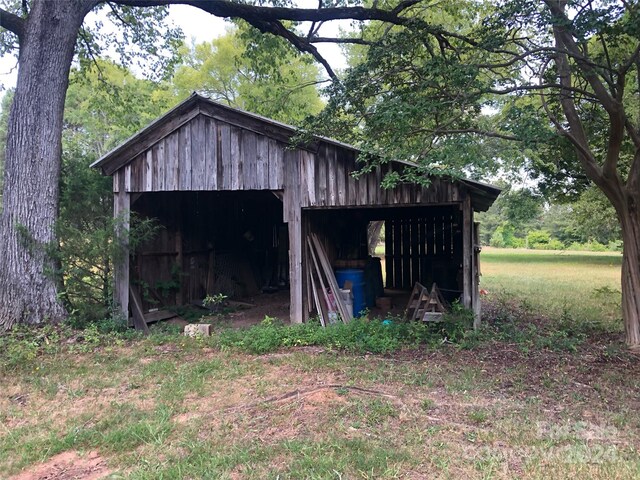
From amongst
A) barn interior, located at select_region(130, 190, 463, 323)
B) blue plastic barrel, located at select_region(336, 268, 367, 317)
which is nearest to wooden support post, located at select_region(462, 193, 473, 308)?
barn interior, located at select_region(130, 190, 463, 323)

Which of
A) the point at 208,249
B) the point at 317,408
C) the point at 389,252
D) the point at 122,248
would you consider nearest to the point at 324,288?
the point at 122,248

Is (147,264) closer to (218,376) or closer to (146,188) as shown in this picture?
(146,188)

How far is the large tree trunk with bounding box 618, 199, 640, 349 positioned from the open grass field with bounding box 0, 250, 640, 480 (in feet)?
1.03

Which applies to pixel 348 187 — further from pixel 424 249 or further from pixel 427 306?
pixel 424 249

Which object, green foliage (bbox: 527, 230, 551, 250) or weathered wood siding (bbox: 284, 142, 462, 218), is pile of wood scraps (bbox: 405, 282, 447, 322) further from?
green foliage (bbox: 527, 230, 551, 250)

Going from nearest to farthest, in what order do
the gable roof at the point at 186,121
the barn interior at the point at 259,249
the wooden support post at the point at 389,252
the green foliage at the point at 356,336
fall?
1. the green foliage at the point at 356,336
2. the gable roof at the point at 186,121
3. the barn interior at the point at 259,249
4. the wooden support post at the point at 389,252

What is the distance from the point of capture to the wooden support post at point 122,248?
778cm

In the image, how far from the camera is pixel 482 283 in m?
16.1

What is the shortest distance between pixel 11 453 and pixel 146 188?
17.0 ft

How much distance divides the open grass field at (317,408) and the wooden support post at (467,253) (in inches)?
24.3

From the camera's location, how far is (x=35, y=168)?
285 inches

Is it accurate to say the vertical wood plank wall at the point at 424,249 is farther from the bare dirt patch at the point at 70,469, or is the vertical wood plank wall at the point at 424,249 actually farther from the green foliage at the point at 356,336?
the bare dirt patch at the point at 70,469

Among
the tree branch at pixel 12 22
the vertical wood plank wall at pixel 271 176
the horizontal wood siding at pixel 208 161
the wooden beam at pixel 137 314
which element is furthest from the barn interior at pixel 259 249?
the tree branch at pixel 12 22

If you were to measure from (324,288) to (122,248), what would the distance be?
11.6ft
